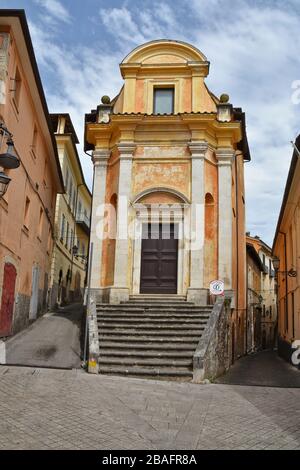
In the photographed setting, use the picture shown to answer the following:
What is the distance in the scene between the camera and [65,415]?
6.65 meters

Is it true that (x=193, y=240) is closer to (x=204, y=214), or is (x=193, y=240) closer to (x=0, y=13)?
(x=204, y=214)

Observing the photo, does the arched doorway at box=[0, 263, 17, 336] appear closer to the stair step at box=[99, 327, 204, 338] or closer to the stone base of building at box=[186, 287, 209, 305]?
the stair step at box=[99, 327, 204, 338]

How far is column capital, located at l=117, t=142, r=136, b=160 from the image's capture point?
16.7m

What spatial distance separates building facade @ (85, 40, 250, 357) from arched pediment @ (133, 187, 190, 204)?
4 cm

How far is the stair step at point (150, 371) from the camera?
412 inches

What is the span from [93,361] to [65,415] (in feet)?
12.9

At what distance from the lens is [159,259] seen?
16500 mm

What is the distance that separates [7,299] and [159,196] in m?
6.40

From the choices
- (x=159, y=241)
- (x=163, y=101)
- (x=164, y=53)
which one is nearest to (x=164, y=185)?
(x=159, y=241)

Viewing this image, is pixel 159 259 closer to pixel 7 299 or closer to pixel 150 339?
pixel 150 339

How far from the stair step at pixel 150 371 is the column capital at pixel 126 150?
8.42 metres

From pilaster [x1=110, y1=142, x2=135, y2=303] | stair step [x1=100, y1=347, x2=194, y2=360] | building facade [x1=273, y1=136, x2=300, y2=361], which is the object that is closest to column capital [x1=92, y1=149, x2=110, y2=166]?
pilaster [x1=110, y1=142, x2=135, y2=303]

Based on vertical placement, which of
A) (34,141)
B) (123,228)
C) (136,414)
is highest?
(34,141)

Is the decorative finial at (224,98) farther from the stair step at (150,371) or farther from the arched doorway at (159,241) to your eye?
the stair step at (150,371)
